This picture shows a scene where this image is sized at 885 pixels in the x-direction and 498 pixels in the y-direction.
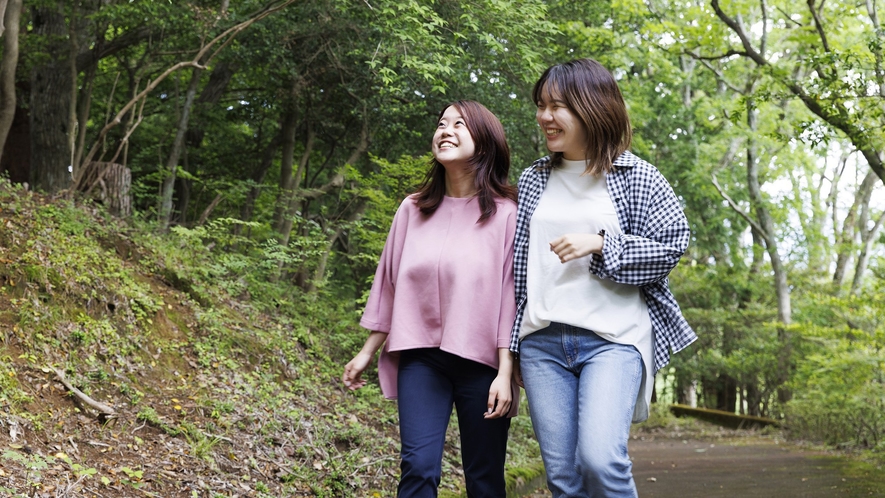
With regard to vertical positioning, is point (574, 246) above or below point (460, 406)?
above

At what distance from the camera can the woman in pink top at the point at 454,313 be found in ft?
10.2

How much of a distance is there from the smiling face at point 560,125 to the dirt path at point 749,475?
4511 mm

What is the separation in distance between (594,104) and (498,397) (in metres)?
1.11

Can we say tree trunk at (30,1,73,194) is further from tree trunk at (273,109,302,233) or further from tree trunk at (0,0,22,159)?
tree trunk at (273,109,302,233)

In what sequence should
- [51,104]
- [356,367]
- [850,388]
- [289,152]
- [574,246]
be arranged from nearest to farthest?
1. [574,246]
2. [356,367]
3. [51,104]
4. [850,388]
5. [289,152]

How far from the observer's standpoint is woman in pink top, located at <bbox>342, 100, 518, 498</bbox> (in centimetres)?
311

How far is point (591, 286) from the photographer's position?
2.91 meters

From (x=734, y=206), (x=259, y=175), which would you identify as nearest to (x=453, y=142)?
(x=259, y=175)

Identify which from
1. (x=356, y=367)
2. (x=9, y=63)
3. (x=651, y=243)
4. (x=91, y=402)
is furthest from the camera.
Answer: (x=9, y=63)

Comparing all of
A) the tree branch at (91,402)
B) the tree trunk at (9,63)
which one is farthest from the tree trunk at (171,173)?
the tree branch at (91,402)

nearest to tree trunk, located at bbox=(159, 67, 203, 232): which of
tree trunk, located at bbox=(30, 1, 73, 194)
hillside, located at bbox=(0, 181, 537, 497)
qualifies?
tree trunk, located at bbox=(30, 1, 73, 194)

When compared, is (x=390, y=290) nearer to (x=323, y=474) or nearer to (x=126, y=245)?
(x=323, y=474)

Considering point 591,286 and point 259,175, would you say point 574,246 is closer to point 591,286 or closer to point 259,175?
point 591,286

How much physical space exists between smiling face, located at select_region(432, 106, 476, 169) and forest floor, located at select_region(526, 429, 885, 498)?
432 centimetres
